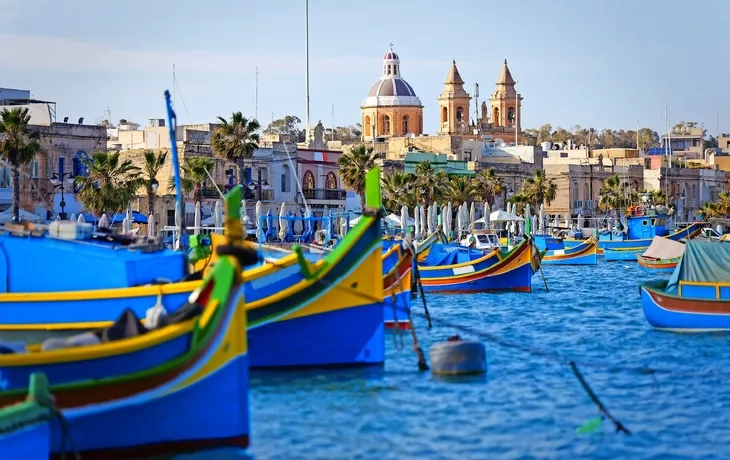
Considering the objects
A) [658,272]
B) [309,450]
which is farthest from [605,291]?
[309,450]

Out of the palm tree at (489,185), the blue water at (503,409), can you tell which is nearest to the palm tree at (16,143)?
the blue water at (503,409)

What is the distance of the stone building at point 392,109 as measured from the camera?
144000 mm

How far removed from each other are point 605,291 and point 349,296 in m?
36.4

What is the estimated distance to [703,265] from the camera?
1497 inches

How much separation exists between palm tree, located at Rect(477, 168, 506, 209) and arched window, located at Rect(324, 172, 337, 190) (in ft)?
47.2

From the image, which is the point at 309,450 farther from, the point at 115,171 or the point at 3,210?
the point at 3,210

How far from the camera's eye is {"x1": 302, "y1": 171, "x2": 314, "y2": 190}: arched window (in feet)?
284

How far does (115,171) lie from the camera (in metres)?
59.4

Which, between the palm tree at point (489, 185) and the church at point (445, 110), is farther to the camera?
the church at point (445, 110)

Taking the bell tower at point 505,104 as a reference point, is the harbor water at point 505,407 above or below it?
below

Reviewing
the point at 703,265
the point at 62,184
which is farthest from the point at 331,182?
the point at 703,265

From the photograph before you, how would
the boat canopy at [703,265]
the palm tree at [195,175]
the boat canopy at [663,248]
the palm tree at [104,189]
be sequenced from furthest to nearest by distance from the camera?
1. the palm tree at [195,175]
2. the boat canopy at [663,248]
3. the palm tree at [104,189]
4. the boat canopy at [703,265]

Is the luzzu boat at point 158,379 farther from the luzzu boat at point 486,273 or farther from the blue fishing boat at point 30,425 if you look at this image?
the luzzu boat at point 486,273

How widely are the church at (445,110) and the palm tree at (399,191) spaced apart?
1547 inches
